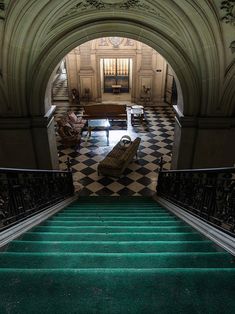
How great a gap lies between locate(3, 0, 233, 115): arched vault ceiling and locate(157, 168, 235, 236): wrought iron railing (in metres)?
1.43

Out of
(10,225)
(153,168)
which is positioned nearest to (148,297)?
(10,225)

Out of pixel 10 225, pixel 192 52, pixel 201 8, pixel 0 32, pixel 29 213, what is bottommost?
pixel 29 213

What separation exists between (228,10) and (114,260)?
150 inches

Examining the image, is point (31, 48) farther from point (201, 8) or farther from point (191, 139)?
point (191, 139)

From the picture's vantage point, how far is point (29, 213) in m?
3.43

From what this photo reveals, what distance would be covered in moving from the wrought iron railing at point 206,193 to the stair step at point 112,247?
0.37 meters

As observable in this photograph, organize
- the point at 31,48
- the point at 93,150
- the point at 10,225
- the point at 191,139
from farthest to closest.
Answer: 1. the point at 93,150
2. the point at 191,139
3. the point at 31,48
4. the point at 10,225

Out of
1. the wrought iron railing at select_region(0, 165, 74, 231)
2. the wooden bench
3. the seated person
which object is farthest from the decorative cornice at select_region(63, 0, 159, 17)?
the wooden bench

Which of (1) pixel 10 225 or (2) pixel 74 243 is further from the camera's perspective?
(1) pixel 10 225

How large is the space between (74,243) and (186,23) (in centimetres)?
360

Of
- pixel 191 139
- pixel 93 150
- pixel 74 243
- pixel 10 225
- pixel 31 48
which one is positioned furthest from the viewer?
pixel 93 150

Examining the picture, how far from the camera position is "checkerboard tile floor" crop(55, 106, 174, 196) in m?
6.80

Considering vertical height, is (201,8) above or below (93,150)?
above

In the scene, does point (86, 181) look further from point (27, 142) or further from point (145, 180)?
point (27, 142)
